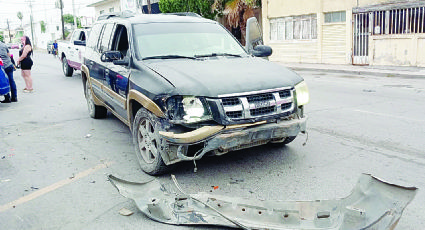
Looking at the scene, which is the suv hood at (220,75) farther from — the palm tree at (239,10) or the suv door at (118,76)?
the palm tree at (239,10)

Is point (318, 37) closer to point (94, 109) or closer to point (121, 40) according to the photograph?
point (94, 109)

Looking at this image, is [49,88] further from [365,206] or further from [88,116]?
[365,206]

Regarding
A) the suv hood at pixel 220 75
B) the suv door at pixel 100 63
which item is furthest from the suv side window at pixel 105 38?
the suv hood at pixel 220 75

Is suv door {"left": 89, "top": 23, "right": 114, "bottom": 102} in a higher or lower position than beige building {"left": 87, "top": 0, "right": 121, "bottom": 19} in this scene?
lower

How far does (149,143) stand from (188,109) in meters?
0.83

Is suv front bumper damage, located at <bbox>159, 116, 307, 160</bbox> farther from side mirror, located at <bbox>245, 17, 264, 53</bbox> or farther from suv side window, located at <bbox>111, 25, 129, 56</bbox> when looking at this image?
side mirror, located at <bbox>245, 17, 264, 53</bbox>

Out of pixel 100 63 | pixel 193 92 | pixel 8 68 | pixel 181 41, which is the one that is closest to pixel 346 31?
pixel 8 68

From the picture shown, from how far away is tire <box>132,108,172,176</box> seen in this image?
4398mm

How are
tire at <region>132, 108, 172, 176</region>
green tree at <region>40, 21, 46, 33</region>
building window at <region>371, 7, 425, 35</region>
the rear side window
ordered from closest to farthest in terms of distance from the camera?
1. tire at <region>132, 108, 172, 176</region>
2. the rear side window
3. building window at <region>371, 7, 425, 35</region>
4. green tree at <region>40, 21, 46, 33</region>

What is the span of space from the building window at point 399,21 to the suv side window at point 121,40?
14.1 metres

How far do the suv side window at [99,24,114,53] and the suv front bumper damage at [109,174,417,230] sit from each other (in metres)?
3.21

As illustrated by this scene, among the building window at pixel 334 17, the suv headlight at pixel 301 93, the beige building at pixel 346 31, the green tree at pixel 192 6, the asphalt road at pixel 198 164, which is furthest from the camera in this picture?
the green tree at pixel 192 6

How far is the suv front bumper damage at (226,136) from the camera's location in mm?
4031

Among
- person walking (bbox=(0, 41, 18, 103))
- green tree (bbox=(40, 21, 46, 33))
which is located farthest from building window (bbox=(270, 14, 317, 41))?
green tree (bbox=(40, 21, 46, 33))
